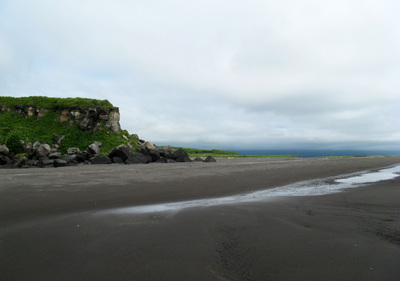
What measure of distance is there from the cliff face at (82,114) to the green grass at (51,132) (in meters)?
0.74

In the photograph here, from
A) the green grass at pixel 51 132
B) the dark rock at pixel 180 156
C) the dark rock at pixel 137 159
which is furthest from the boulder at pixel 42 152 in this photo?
the dark rock at pixel 180 156

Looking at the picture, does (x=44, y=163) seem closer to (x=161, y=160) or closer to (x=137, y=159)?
(x=137, y=159)

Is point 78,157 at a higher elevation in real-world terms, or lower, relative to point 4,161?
higher

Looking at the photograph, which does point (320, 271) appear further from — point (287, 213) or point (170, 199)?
point (170, 199)

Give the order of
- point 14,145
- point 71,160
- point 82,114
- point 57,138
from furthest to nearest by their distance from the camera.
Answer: point 82,114 → point 57,138 → point 14,145 → point 71,160

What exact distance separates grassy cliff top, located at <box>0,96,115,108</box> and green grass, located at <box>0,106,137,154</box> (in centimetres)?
223

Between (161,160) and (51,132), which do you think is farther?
(51,132)

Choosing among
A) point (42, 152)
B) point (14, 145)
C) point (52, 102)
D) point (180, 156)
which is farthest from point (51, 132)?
point (180, 156)

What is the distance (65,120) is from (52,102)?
21.3 feet

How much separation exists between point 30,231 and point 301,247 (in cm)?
620

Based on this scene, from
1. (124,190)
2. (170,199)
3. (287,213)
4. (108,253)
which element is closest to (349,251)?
(287,213)

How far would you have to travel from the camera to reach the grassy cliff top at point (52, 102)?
159ft

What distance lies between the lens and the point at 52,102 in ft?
164

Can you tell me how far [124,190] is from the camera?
35.1 feet
